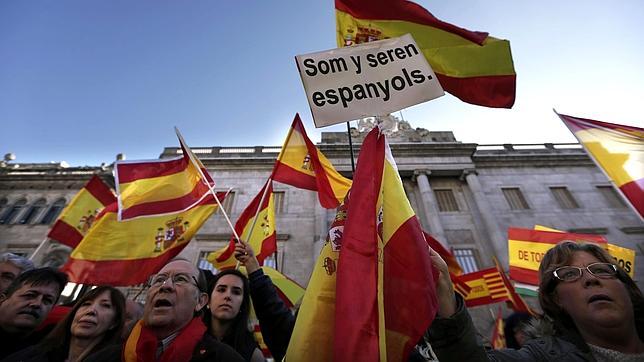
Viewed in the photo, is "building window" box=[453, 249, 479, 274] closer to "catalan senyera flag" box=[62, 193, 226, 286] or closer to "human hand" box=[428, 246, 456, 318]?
"catalan senyera flag" box=[62, 193, 226, 286]

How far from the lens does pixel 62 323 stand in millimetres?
2793

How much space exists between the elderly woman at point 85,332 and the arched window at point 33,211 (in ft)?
64.4

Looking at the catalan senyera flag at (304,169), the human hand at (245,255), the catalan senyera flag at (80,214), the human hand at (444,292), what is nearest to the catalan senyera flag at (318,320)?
the human hand at (444,292)

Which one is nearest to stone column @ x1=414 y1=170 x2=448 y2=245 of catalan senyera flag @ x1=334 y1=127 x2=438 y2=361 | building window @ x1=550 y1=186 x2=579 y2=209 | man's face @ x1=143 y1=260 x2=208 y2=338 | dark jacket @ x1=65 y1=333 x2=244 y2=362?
Answer: building window @ x1=550 y1=186 x2=579 y2=209

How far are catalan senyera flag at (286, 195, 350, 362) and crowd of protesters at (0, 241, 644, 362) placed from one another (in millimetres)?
626

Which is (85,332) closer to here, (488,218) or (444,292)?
(444,292)

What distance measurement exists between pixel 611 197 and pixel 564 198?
268 cm

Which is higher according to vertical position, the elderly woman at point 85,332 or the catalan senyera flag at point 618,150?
the catalan senyera flag at point 618,150

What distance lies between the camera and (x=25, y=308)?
3.00 m

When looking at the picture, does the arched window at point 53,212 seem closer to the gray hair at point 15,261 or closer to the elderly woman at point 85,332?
the gray hair at point 15,261

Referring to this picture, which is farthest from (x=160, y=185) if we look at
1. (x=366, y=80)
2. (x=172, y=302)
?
(x=366, y=80)

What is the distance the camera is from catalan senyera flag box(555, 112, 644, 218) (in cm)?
412

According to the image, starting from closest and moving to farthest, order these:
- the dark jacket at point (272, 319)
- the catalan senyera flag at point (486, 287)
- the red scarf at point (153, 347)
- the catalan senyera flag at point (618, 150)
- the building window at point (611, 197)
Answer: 1. the red scarf at point (153, 347)
2. the dark jacket at point (272, 319)
3. the catalan senyera flag at point (618, 150)
4. the catalan senyera flag at point (486, 287)
5. the building window at point (611, 197)

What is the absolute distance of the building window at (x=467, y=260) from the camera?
13.9 m
